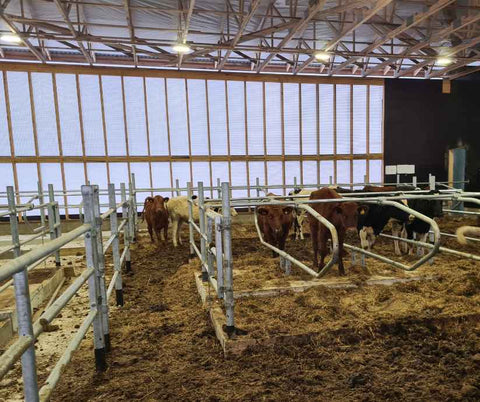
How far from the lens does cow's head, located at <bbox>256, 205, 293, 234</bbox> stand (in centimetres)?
515

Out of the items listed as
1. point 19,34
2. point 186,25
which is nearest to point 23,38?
point 19,34

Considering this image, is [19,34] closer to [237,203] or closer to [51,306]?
[237,203]

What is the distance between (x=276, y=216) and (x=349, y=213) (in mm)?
1125

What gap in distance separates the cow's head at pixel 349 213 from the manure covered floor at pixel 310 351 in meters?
0.68

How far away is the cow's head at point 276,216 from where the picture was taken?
5.15m

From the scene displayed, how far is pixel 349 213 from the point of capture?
450 centimetres

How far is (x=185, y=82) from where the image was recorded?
39.6 ft

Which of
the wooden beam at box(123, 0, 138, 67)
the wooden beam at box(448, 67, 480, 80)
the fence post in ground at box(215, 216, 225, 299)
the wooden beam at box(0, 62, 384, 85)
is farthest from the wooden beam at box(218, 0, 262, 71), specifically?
the wooden beam at box(448, 67, 480, 80)

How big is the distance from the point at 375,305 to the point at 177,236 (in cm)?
525

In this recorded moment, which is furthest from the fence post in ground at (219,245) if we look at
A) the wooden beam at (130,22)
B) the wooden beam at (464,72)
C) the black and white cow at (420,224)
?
the wooden beam at (464,72)

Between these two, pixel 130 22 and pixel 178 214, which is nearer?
pixel 178 214

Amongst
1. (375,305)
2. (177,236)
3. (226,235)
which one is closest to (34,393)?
(226,235)

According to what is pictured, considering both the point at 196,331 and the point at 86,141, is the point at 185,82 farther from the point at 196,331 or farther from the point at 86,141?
the point at 196,331

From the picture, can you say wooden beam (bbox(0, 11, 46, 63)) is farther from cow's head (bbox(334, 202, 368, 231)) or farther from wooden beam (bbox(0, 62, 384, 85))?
cow's head (bbox(334, 202, 368, 231))
